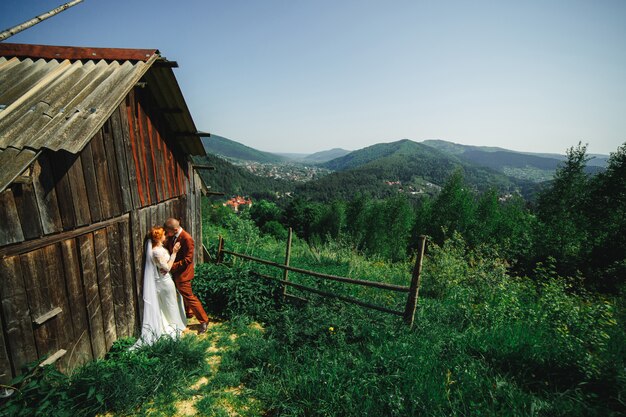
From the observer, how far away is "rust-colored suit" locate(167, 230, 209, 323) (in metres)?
5.09

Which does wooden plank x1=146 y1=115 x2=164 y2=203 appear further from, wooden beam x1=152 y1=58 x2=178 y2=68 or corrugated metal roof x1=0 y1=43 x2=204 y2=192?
wooden beam x1=152 y1=58 x2=178 y2=68

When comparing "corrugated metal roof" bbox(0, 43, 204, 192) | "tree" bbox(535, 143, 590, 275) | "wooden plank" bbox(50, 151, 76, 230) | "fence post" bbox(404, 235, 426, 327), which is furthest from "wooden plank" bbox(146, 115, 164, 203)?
"tree" bbox(535, 143, 590, 275)

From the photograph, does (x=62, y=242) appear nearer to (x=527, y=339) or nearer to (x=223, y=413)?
(x=223, y=413)

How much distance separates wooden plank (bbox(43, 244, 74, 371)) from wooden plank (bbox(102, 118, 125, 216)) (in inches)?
Result: 43.0

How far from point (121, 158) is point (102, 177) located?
0.54 metres

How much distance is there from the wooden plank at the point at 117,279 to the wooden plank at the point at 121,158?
0.48 metres

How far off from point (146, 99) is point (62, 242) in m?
3.10

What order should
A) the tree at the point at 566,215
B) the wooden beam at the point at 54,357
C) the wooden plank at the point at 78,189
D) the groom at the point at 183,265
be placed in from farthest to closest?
the tree at the point at 566,215, the groom at the point at 183,265, the wooden plank at the point at 78,189, the wooden beam at the point at 54,357

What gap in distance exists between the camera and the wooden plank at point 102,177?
3775 millimetres

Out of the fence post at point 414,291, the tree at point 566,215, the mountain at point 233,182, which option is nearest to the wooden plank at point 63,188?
the fence post at point 414,291

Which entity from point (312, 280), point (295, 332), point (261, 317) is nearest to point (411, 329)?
point (295, 332)

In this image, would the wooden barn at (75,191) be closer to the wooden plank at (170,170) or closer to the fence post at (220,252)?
the wooden plank at (170,170)

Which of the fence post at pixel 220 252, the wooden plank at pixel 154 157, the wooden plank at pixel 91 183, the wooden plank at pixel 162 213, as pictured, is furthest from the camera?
the fence post at pixel 220 252

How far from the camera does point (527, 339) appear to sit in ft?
12.7
